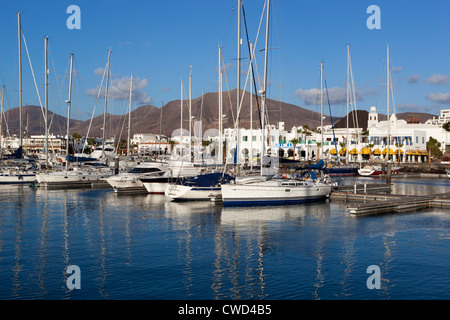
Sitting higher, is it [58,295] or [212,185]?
Answer: [212,185]

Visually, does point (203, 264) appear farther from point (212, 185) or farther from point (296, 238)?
point (212, 185)

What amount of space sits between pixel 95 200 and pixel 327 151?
318 ft

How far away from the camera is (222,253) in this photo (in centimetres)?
2334

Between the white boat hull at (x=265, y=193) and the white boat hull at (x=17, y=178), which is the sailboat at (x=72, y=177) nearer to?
the white boat hull at (x=17, y=178)

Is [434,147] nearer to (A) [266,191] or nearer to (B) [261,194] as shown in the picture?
(A) [266,191]

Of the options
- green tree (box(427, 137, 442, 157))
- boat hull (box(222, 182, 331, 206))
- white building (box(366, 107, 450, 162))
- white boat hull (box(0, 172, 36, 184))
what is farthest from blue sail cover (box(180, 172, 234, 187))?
green tree (box(427, 137, 442, 157))

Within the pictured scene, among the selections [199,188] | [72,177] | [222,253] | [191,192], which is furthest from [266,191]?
[72,177]

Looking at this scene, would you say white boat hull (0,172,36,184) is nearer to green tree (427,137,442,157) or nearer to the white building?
the white building

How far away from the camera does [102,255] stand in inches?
898

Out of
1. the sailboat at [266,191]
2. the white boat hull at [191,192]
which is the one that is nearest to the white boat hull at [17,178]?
the white boat hull at [191,192]

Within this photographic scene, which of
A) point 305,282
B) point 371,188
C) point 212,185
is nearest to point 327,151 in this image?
point 371,188

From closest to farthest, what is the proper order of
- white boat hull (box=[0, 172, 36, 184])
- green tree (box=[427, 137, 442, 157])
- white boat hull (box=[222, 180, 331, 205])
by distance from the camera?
white boat hull (box=[222, 180, 331, 205])
white boat hull (box=[0, 172, 36, 184])
green tree (box=[427, 137, 442, 157])

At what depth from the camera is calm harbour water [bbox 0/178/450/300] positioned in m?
17.7
